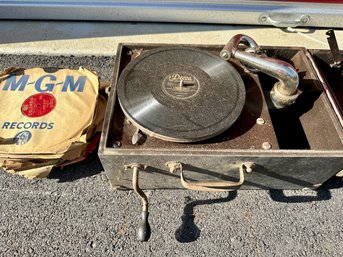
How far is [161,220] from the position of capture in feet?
4.44

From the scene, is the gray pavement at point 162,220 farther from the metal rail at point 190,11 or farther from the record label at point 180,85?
the metal rail at point 190,11

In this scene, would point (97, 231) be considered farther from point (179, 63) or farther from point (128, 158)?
point (179, 63)

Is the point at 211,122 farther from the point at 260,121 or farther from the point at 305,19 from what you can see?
the point at 305,19

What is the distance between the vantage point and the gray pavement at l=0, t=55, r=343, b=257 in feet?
4.21

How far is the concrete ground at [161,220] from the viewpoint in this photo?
128cm

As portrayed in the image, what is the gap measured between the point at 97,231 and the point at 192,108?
2.33ft

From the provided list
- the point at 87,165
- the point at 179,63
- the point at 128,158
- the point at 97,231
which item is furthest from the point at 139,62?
the point at 97,231

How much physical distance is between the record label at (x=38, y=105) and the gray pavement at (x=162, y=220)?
0.31m

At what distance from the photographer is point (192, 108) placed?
110cm

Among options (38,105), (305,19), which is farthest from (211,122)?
(305,19)

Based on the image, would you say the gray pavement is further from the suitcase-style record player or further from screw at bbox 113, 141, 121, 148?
screw at bbox 113, 141, 121, 148

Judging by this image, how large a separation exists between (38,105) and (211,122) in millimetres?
867

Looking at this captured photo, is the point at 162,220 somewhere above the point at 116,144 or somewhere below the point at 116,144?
below

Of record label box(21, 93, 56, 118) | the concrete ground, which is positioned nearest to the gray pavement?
the concrete ground
